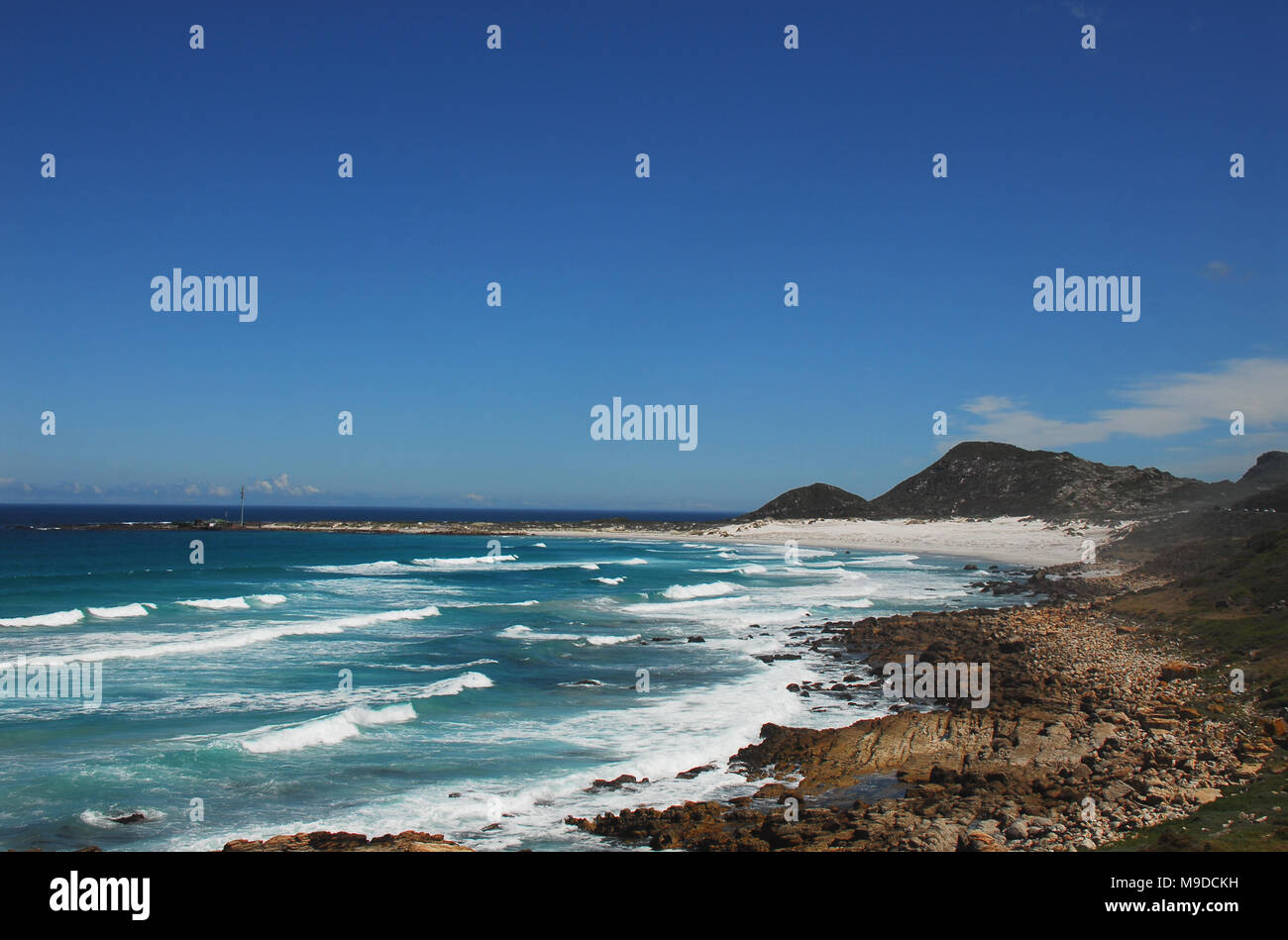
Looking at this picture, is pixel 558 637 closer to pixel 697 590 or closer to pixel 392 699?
pixel 392 699

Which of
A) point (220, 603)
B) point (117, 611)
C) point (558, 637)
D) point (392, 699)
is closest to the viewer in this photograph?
point (392, 699)

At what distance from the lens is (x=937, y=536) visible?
78.3 m

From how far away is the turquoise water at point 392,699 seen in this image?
40.7 ft

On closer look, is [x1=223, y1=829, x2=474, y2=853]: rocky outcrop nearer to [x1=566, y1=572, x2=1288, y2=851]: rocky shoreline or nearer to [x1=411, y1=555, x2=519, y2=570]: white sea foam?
[x1=566, y1=572, x2=1288, y2=851]: rocky shoreline

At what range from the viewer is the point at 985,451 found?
107 m

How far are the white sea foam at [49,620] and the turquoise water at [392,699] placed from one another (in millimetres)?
260

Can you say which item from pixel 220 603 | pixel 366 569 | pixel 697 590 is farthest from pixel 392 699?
pixel 366 569

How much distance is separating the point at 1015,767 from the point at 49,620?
35922mm

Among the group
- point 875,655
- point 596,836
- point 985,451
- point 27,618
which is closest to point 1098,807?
point 596,836

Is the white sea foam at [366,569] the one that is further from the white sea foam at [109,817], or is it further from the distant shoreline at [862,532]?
the white sea foam at [109,817]

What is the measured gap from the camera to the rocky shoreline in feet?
32.9

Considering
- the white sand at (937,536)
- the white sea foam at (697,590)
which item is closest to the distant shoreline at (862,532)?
the white sand at (937,536)
